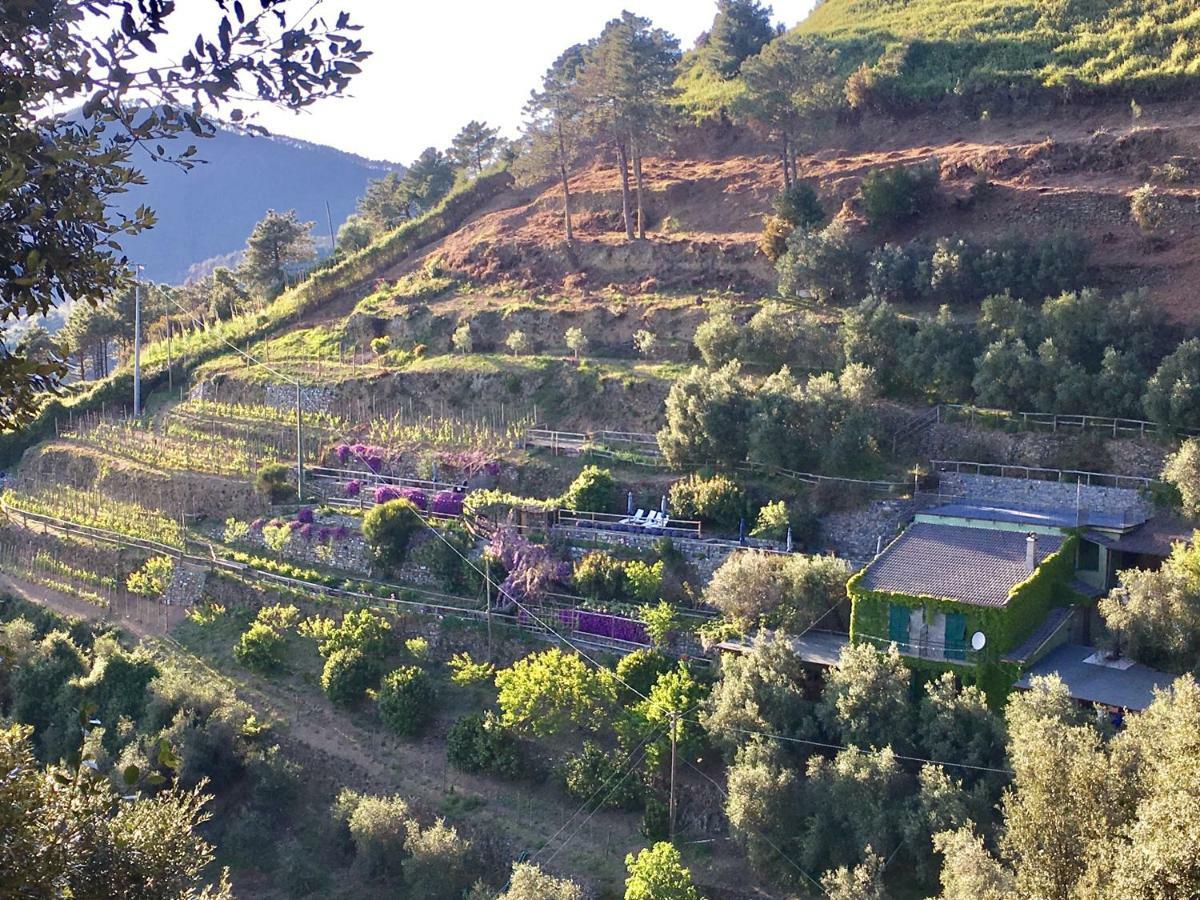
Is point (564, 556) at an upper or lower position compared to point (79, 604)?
upper

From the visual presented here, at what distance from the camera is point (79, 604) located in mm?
29656

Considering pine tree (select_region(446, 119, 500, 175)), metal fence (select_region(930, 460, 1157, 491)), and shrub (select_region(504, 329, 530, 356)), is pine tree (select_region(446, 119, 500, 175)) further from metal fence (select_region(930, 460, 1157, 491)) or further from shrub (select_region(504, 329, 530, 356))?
metal fence (select_region(930, 460, 1157, 491))

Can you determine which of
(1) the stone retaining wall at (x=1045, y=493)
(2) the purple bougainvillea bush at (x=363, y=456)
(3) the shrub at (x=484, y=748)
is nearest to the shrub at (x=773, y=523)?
(1) the stone retaining wall at (x=1045, y=493)

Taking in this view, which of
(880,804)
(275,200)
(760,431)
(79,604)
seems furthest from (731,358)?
(275,200)

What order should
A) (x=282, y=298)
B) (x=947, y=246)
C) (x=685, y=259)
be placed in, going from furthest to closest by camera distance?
1. (x=282, y=298)
2. (x=685, y=259)
3. (x=947, y=246)

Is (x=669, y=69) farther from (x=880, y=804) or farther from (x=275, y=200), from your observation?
(x=275, y=200)

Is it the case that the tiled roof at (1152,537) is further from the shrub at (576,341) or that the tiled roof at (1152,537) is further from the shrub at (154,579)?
the shrub at (154,579)

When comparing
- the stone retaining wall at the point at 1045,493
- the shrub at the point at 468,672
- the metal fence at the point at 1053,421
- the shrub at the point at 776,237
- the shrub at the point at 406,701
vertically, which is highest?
the shrub at the point at 776,237

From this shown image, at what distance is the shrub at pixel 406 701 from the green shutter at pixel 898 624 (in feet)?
28.8

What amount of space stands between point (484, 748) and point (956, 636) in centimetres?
833

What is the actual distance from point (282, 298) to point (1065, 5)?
29.2 meters

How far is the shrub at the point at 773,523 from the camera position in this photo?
75.7 feet

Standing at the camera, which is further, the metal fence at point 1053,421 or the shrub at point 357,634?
the shrub at point 357,634

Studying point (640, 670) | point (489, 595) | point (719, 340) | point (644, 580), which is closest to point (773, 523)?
point (644, 580)
